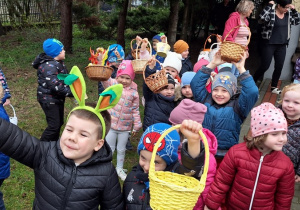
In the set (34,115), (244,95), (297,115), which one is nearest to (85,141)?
(244,95)

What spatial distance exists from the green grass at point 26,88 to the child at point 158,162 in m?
2.05

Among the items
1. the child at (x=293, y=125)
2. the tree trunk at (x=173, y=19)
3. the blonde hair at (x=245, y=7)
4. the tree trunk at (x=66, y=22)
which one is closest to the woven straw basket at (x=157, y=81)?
the child at (x=293, y=125)

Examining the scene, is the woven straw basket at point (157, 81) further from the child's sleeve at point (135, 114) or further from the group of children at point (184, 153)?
the child's sleeve at point (135, 114)

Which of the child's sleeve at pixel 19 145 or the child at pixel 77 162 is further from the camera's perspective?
the child at pixel 77 162

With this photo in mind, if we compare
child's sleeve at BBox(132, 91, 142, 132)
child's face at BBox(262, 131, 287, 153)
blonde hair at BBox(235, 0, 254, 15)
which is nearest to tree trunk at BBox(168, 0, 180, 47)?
blonde hair at BBox(235, 0, 254, 15)

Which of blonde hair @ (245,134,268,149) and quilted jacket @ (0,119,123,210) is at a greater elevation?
blonde hair @ (245,134,268,149)

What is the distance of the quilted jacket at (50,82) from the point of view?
4.55 metres

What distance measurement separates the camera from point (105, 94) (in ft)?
6.85

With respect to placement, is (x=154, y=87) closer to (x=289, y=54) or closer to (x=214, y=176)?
(x=214, y=176)

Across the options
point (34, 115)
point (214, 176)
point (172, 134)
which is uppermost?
point (172, 134)

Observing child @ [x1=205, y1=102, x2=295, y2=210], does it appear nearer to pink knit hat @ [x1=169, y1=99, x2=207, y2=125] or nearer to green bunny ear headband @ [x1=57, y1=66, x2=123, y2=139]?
pink knit hat @ [x1=169, y1=99, x2=207, y2=125]

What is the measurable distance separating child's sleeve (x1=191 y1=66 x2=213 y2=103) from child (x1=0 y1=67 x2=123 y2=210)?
5.19ft

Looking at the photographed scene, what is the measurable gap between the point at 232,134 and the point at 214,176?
80 centimetres

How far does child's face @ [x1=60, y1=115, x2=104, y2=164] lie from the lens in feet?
6.99
